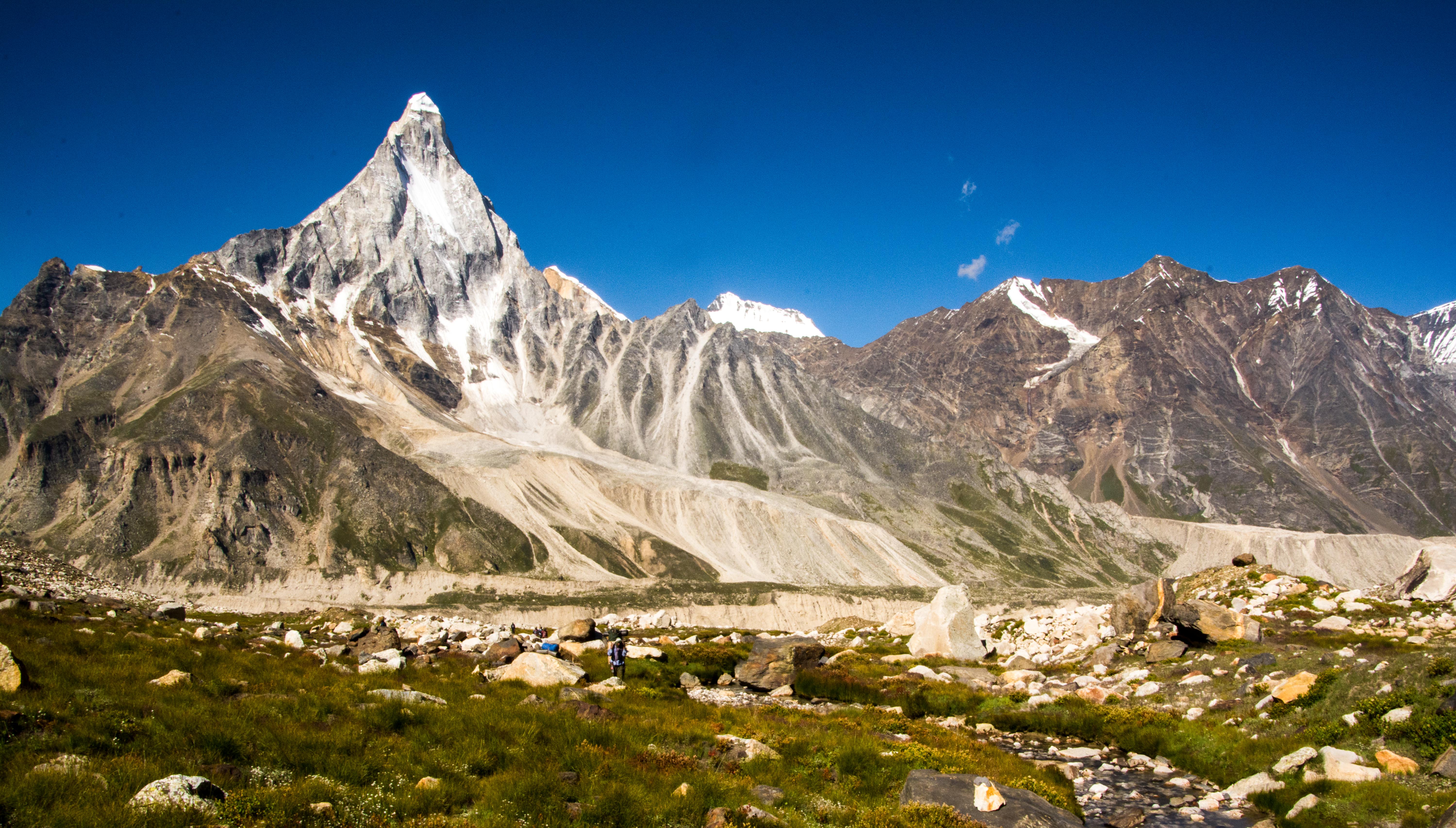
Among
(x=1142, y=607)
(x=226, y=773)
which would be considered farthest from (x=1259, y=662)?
(x=226, y=773)

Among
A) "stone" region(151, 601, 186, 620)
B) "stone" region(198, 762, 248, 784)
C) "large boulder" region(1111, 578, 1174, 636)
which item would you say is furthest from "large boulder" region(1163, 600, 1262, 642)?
"stone" region(151, 601, 186, 620)

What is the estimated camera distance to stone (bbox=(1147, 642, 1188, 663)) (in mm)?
28281

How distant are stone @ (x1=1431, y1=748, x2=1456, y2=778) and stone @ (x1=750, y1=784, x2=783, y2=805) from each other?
12.2m

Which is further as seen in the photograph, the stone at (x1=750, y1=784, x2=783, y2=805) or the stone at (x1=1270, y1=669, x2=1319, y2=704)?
the stone at (x1=1270, y1=669, x2=1319, y2=704)

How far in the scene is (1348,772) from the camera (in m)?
14.6

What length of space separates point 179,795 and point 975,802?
11592 mm

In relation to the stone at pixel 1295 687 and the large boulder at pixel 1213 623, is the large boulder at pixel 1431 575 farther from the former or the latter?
the stone at pixel 1295 687

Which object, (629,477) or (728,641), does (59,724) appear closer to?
(728,641)

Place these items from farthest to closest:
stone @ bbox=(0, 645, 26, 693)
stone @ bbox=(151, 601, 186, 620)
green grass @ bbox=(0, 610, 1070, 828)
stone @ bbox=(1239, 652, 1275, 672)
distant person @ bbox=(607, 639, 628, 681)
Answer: stone @ bbox=(151, 601, 186, 620), distant person @ bbox=(607, 639, 628, 681), stone @ bbox=(1239, 652, 1275, 672), stone @ bbox=(0, 645, 26, 693), green grass @ bbox=(0, 610, 1070, 828)

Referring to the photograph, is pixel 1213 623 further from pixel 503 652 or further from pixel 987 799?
pixel 503 652

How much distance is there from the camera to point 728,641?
44.5 meters

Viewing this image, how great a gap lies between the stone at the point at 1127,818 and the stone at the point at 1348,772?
365 centimetres

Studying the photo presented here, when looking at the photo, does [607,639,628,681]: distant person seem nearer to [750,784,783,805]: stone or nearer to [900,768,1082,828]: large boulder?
[750,784,783,805]: stone

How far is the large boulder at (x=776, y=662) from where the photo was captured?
31.1 meters
